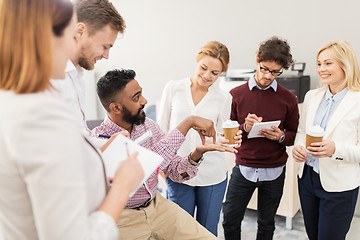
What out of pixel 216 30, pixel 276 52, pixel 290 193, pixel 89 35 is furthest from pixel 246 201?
pixel 216 30

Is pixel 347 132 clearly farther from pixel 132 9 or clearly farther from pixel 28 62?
pixel 132 9

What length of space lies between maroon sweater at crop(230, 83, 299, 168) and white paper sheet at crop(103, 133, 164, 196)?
1.14 meters

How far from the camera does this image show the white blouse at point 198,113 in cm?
177

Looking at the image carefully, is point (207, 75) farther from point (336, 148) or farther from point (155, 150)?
point (336, 148)

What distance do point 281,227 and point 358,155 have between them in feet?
4.44

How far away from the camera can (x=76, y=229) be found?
1.85 feet

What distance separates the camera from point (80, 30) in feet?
3.82

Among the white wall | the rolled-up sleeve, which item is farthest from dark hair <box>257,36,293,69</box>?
the white wall

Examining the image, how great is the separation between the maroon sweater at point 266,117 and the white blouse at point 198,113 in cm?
14

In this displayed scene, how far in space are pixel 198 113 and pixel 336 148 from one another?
0.80 meters

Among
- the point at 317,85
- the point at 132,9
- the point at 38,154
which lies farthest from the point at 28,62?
the point at 132,9

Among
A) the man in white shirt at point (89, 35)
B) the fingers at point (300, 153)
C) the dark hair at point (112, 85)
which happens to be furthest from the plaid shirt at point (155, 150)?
the fingers at point (300, 153)

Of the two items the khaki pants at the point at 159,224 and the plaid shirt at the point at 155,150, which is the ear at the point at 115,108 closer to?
the plaid shirt at the point at 155,150

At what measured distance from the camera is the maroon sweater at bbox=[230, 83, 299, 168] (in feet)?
6.14
